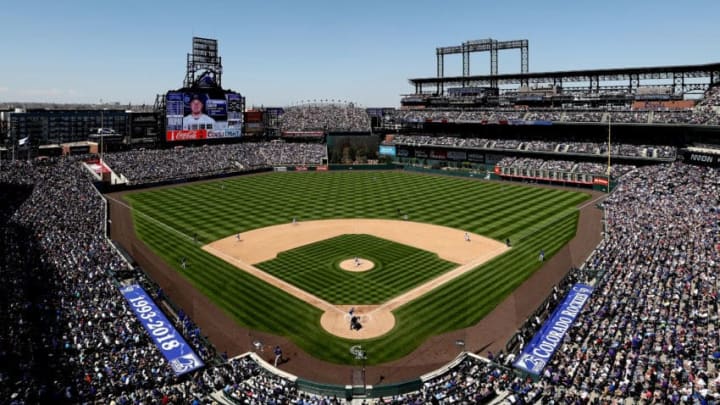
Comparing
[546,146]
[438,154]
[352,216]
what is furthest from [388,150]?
[352,216]

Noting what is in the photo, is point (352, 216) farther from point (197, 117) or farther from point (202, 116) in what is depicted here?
point (202, 116)

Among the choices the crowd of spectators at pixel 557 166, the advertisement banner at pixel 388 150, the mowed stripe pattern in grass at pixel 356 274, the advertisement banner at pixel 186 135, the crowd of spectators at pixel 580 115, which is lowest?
the mowed stripe pattern in grass at pixel 356 274

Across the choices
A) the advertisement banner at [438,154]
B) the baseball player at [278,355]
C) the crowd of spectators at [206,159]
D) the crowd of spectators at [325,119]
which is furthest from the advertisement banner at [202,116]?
the baseball player at [278,355]

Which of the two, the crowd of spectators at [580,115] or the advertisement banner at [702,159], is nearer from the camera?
the advertisement banner at [702,159]

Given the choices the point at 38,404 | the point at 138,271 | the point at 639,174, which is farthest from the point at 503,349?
the point at 639,174

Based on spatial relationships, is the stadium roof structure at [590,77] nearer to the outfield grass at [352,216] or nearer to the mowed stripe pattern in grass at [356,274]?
the outfield grass at [352,216]

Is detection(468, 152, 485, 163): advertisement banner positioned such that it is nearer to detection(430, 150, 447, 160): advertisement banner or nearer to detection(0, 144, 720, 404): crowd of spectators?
detection(430, 150, 447, 160): advertisement banner
